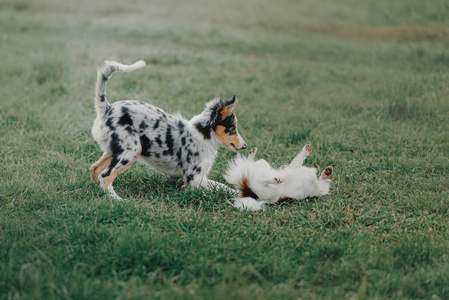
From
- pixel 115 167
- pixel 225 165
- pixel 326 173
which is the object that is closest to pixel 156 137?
pixel 115 167

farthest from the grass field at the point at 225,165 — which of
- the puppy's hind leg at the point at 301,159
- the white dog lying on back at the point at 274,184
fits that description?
the puppy's hind leg at the point at 301,159

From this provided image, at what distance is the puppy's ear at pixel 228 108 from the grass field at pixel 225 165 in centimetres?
91

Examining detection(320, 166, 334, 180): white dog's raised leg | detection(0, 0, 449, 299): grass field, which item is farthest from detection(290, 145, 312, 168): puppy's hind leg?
detection(0, 0, 449, 299): grass field

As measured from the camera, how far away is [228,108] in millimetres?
4555

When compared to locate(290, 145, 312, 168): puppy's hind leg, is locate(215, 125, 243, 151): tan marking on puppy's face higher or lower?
higher

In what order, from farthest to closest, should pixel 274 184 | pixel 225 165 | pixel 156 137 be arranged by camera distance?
pixel 225 165 → pixel 156 137 → pixel 274 184

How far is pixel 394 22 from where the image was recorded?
13812 mm

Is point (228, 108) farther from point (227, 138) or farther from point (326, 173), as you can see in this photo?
point (326, 173)

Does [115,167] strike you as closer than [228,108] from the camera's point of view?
Yes

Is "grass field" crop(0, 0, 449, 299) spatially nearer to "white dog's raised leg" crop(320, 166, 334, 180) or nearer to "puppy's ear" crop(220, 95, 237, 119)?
"white dog's raised leg" crop(320, 166, 334, 180)

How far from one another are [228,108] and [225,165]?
3.45 feet

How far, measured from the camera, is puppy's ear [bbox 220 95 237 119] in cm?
450

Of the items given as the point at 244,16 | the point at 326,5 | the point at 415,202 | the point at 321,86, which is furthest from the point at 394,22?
the point at 415,202

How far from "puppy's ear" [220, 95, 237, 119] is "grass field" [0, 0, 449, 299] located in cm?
Result: 91
